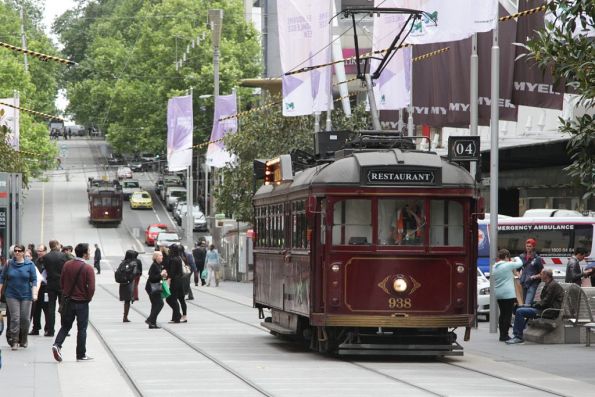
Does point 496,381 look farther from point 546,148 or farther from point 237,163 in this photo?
point 237,163

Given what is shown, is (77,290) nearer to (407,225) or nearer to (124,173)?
(407,225)

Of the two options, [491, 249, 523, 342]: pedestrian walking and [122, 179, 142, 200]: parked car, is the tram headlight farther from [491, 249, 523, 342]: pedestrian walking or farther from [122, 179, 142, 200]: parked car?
[122, 179, 142, 200]: parked car

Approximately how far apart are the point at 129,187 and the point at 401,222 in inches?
3872

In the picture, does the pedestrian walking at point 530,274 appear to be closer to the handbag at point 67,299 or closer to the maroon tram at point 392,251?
the maroon tram at point 392,251

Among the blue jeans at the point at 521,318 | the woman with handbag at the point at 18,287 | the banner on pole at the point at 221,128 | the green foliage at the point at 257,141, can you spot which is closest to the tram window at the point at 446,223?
the blue jeans at the point at 521,318

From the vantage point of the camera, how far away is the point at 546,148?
44.9 m

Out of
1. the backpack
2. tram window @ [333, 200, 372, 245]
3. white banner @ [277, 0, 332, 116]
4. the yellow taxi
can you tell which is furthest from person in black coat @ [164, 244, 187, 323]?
the yellow taxi

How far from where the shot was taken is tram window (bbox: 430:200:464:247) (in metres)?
21.4

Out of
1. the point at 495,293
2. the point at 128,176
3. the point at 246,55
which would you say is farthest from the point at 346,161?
the point at 128,176

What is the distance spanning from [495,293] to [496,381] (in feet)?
27.3

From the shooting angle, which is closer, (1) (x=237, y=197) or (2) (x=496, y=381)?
(2) (x=496, y=381)

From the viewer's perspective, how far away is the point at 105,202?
9938 centimetres

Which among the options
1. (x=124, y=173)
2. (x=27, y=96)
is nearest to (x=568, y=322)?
(x=27, y=96)

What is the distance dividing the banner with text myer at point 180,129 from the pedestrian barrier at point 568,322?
3540cm
